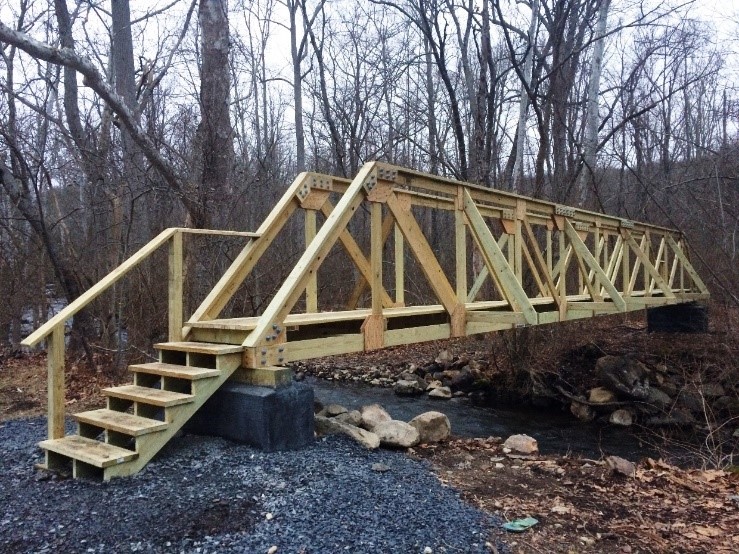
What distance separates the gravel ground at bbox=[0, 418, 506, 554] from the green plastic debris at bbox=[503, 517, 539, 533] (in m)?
0.09

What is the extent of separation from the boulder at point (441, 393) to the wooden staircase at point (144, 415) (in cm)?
785

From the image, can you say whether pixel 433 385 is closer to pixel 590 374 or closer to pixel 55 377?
pixel 590 374

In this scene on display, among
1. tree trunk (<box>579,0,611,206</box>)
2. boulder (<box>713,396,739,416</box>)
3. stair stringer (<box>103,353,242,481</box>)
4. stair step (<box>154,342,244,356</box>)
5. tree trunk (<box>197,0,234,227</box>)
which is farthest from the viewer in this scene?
tree trunk (<box>579,0,611,206</box>)

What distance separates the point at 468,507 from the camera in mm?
4383

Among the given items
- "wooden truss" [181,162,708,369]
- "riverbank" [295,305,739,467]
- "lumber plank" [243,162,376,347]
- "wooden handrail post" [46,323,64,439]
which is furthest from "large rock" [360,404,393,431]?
"riverbank" [295,305,739,467]

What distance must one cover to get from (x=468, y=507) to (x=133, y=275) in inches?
319

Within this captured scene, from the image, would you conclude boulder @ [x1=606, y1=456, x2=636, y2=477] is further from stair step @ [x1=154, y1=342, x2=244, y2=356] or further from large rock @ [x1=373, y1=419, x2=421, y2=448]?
stair step @ [x1=154, y1=342, x2=244, y2=356]

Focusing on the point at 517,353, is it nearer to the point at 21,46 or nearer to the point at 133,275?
the point at 133,275

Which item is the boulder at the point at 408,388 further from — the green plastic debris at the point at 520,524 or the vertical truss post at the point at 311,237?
the green plastic debris at the point at 520,524

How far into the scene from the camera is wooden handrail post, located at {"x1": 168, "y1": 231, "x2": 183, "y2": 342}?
5.74m

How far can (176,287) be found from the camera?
5.75 meters

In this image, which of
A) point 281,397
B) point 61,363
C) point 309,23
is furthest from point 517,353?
point 309,23

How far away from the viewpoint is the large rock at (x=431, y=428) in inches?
266

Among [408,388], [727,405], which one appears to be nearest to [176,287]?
[408,388]
